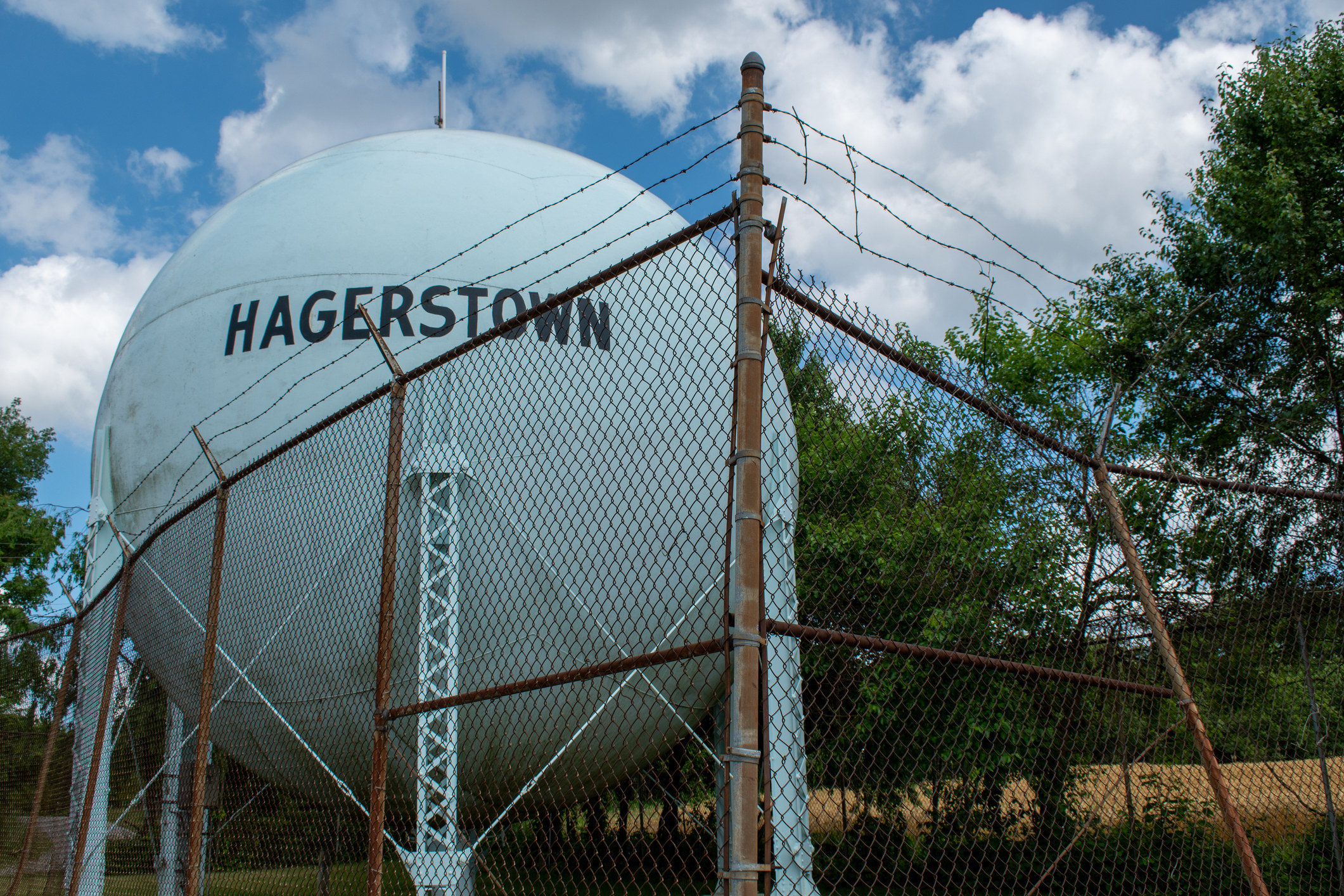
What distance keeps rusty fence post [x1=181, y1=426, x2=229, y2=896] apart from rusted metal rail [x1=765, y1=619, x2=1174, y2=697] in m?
2.92

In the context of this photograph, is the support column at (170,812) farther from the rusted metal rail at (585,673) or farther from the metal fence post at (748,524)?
the metal fence post at (748,524)

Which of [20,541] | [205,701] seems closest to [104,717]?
[205,701]

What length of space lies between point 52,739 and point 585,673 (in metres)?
5.80

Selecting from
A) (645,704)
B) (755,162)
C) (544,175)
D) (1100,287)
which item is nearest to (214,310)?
(544,175)

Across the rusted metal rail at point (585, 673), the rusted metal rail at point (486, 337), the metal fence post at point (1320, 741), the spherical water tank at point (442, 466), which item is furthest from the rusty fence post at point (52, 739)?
the metal fence post at point (1320, 741)

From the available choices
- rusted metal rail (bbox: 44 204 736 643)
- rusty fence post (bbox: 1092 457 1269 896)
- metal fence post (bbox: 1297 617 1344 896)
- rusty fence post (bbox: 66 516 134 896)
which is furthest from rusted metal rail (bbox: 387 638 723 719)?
metal fence post (bbox: 1297 617 1344 896)

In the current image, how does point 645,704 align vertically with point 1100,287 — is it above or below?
below

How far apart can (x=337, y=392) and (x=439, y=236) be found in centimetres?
109

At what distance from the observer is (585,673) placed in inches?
115

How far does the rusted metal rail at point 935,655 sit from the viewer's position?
2527 mm

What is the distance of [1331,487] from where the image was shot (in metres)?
6.13

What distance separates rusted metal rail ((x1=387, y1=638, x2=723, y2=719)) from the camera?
2432mm

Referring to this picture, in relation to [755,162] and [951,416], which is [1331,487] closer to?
[951,416]

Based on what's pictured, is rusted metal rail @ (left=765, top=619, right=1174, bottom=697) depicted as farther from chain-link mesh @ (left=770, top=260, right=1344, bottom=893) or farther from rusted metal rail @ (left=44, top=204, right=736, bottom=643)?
rusted metal rail @ (left=44, top=204, right=736, bottom=643)
